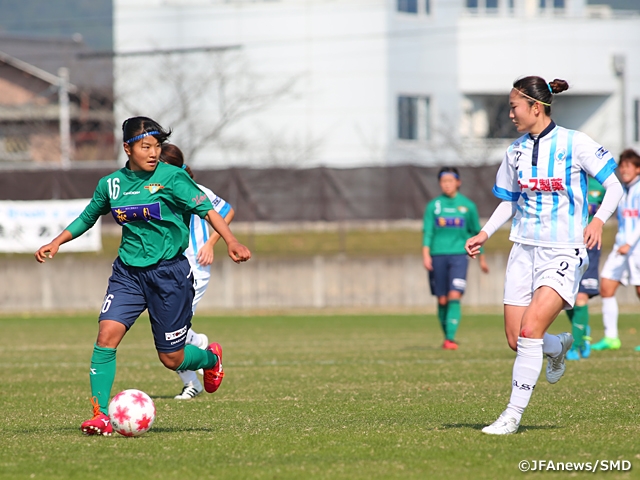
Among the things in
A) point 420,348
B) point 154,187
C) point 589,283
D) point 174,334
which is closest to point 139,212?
point 154,187

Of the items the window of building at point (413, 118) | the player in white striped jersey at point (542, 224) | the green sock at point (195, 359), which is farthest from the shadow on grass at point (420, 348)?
the window of building at point (413, 118)

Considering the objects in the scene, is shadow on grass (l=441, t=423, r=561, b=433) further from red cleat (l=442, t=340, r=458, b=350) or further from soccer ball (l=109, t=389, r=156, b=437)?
red cleat (l=442, t=340, r=458, b=350)

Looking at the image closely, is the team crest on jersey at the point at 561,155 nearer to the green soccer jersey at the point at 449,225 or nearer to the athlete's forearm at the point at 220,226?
the athlete's forearm at the point at 220,226

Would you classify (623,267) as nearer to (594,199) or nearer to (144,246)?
(594,199)

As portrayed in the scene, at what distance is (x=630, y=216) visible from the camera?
12492 millimetres

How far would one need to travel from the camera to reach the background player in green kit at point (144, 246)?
21.8 ft

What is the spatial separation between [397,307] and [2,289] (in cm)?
834

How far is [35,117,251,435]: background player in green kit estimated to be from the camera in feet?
21.8

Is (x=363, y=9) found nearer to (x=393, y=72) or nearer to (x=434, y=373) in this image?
(x=393, y=72)

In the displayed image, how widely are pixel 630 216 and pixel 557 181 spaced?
6597 millimetres

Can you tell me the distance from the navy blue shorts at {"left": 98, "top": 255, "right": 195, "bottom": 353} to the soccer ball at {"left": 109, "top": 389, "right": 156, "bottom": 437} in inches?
18.4

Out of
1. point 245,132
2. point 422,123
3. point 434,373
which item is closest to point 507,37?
point 422,123

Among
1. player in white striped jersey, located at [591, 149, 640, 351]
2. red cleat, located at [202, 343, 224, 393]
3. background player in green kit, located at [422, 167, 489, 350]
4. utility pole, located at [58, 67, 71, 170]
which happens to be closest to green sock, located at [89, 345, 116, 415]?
red cleat, located at [202, 343, 224, 393]

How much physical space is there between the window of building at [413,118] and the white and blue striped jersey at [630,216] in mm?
21946
